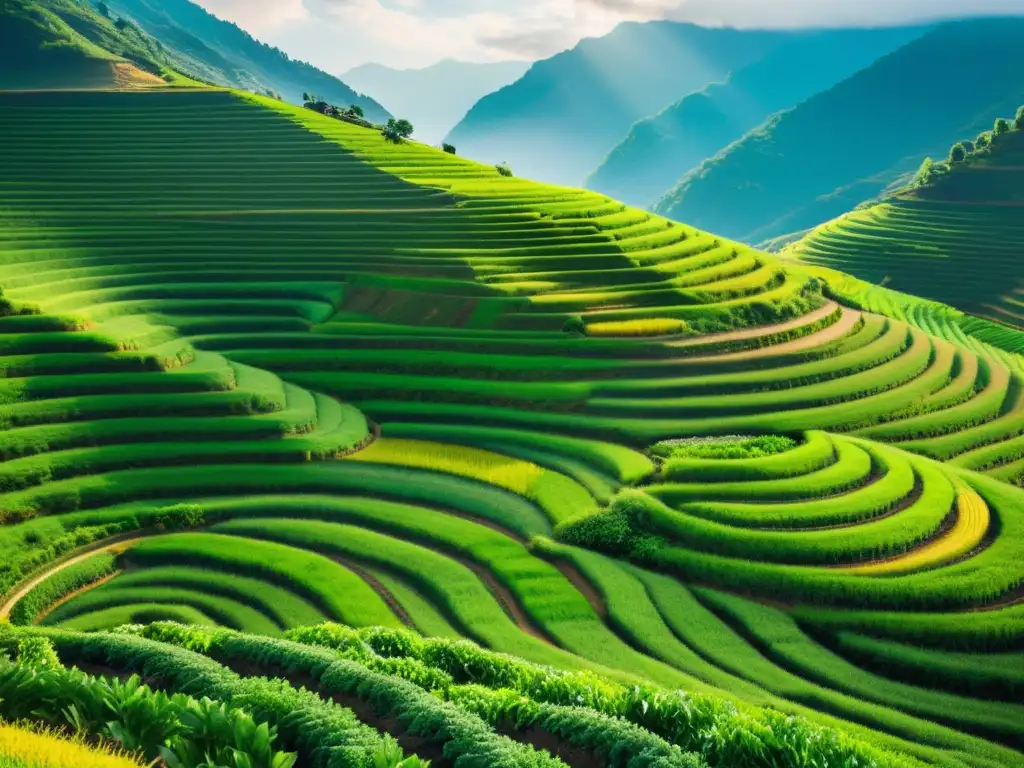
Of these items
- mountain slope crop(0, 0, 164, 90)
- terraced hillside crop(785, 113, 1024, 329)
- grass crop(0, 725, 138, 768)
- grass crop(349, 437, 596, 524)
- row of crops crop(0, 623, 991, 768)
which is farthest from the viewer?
mountain slope crop(0, 0, 164, 90)

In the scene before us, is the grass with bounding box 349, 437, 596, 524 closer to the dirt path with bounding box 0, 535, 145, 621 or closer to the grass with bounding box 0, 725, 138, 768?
the dirt path with bounding box 0, 535, 145, 621

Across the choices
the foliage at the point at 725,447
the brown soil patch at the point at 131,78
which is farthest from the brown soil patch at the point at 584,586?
the brown soil patch at the point at 131,78

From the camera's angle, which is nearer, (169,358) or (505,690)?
(505,690)

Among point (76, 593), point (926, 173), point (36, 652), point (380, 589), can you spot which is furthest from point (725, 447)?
point (926, 173)

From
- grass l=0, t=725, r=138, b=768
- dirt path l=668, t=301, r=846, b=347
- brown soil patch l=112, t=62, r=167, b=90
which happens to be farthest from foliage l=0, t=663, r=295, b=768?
brown soil patch l=112, t=62, r=167, b=90

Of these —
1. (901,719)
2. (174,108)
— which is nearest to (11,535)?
(901,719)

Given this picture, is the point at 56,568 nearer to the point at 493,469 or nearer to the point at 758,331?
the point at 493,469

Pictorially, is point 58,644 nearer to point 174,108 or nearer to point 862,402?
point 862,402
